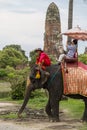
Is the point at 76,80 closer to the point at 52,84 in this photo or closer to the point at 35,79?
the point at 52,84

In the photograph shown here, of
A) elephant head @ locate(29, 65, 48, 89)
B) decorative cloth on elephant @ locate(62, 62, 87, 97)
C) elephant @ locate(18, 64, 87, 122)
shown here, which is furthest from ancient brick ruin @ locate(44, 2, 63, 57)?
decorative cloth on elephant @ locate(62, 62, 87, 97)

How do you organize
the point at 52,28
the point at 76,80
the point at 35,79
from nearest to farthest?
the point at 76,80, the point at 35,79, the point at 52,28

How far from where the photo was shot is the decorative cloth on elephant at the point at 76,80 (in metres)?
17.1

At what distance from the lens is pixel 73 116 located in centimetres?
1938

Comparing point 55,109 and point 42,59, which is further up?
point 42,59

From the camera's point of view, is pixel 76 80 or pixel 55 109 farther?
pixel 55 109

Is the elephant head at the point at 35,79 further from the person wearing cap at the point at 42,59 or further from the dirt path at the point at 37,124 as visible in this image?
the dirt path at the point at 37,124

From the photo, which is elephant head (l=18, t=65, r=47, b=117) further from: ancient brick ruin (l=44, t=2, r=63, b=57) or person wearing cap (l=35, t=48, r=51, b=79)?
ancient brick ruin (l=44, t=2, r=63, b=57)

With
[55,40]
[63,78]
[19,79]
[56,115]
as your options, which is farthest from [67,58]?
[55,40]

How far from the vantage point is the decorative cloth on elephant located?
56.2 feet

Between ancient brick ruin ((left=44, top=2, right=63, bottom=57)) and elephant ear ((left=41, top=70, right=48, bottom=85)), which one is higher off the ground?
elephant ear ((left=41, top=70, right=48, bottom=85))

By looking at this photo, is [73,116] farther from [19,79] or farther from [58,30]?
[58,30]

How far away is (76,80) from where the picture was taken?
1714 centimetres

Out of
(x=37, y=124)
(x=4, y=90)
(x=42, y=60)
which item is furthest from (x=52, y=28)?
(x=37, y=124)
